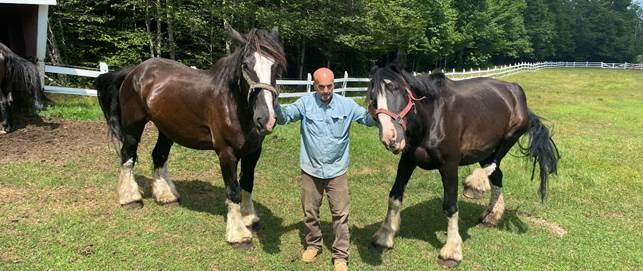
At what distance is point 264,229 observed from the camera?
5523 mm

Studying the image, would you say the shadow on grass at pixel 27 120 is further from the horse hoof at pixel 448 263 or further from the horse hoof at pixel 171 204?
the horse hoof at pixel 448 263

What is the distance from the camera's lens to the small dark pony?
354 inches

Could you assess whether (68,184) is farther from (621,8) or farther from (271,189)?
(621,8)

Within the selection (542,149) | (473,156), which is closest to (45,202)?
(473,156)

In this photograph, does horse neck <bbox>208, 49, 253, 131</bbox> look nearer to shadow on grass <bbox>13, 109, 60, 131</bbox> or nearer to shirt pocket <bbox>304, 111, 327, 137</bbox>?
shirt pocket <bbox>304, 111, 327, 137</bbox>

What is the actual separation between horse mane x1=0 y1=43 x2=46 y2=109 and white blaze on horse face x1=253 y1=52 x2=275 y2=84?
7.22 m

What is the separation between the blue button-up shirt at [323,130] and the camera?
13.7 ft

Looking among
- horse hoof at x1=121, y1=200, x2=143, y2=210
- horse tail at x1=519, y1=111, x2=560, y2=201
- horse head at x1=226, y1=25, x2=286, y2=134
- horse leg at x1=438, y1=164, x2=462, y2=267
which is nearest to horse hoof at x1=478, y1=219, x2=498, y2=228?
horse tail at x1=519, y1=111, x2=560, y2=201

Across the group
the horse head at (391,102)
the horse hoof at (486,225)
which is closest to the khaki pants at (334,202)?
the horse head at (391,102)

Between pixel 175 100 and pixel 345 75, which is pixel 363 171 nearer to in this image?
pixel 175 100

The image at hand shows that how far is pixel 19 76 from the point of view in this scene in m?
9.23

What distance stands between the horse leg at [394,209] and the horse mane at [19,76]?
774cm

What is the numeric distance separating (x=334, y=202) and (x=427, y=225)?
2173 millimetres

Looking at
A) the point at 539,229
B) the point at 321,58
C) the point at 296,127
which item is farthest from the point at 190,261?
the point at 321,58
